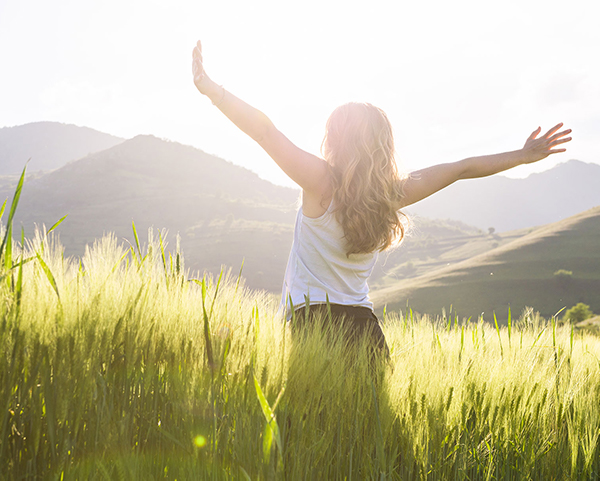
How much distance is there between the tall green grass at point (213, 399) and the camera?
982mm

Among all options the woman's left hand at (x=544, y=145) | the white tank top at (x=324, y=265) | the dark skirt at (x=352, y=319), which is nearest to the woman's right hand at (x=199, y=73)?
the white tank top at (x=324, y=265)

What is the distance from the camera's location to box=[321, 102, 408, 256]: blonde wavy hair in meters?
2.37

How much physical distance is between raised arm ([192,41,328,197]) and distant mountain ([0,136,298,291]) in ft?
293

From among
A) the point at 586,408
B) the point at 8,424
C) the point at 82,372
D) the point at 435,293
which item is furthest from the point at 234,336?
the point at 435,293

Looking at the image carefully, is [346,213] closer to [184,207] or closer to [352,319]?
[352,319]

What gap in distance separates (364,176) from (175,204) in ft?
475

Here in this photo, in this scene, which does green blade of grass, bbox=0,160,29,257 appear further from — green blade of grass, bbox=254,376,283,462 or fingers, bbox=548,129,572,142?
fingers, bbox=548,129,572,142

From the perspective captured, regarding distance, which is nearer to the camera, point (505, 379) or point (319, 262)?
point (505, 379)

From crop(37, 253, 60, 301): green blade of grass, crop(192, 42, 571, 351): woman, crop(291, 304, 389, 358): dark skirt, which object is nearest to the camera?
crop(37, 253, 60, 301): green blade of grass

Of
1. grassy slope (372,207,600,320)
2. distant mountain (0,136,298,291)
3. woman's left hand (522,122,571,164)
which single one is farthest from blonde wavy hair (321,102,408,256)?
distant mountain (0,136,298,291)

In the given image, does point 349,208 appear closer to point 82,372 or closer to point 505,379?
point 505,379

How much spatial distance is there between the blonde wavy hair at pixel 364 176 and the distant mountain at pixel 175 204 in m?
88.9

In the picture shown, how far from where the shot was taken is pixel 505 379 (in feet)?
5.41

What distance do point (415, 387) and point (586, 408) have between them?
0.79 meters
